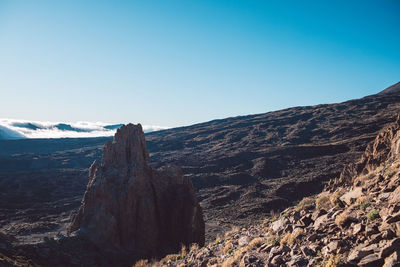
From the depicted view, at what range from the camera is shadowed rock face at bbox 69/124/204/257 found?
738 inches

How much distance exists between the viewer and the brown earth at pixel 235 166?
4406cm

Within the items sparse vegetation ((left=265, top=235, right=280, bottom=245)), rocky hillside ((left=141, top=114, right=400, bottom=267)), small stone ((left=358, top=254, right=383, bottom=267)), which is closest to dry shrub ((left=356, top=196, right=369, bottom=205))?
rocky hillside ((left=141, top=114, right=400, bottom=267))

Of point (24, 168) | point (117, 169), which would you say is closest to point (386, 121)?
point (117, 169)

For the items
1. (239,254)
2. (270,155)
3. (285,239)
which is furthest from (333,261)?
(270,155)

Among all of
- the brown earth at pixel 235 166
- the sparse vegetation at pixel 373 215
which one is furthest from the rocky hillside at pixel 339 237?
the brown earth at pixel 235 166

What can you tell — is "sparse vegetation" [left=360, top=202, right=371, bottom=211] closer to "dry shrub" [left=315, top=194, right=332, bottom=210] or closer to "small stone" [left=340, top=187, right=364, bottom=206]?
"small stone" [left=340, top=187, right=364, bottom=206]

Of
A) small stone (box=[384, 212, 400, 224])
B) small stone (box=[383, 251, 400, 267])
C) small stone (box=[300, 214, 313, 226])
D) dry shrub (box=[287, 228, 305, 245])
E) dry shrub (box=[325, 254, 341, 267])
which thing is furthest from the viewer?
small stone (box=[300, 214, 313, 226])

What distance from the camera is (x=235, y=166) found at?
72.1 metres

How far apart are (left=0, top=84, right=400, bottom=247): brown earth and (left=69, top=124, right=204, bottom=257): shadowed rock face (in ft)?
41.6

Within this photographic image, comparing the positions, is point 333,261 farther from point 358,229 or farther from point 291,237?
point 291,237

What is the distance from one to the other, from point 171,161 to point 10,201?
4125 centimetres

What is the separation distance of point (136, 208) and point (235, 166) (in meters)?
53.7

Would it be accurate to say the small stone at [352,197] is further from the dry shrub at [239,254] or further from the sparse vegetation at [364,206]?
the dry shrub at [239,254]

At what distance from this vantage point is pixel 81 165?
97.2 metres
